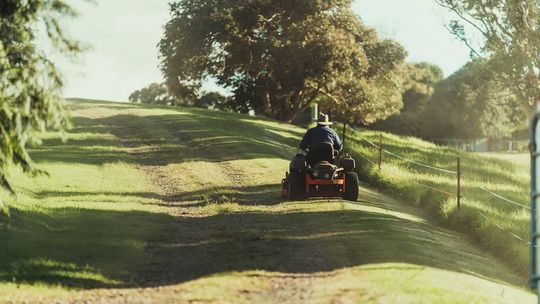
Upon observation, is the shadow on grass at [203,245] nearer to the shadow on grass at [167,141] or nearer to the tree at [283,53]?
the shadow on grass at [167,141]

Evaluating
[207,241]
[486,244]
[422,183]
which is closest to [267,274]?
[207,241]

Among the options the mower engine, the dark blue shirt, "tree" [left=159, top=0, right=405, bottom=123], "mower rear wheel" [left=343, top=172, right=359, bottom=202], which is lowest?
"mower rear wheel" [left=343, top=172, right=359, bottom=202]

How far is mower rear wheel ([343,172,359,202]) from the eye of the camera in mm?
18422

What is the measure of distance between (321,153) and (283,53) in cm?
2426

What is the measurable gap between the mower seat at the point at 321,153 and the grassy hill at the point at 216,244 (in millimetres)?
1022

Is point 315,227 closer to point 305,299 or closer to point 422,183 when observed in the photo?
point 305,299

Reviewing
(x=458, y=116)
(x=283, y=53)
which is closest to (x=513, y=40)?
(x=283, y=53)

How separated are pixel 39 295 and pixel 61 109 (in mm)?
2462

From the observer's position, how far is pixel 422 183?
2283cm

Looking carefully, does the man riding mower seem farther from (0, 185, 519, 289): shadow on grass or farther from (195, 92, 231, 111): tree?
(195, 92, 231, 111): tree

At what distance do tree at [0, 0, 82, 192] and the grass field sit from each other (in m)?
9.58

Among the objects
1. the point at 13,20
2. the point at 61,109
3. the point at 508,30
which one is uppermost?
the point at 508,30

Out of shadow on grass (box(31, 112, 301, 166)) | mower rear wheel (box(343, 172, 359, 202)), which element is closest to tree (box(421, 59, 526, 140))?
shadow on grass (box(31, 112, 301, 166))

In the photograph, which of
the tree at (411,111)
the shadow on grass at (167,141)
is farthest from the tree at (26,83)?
the tree at (411,111)
